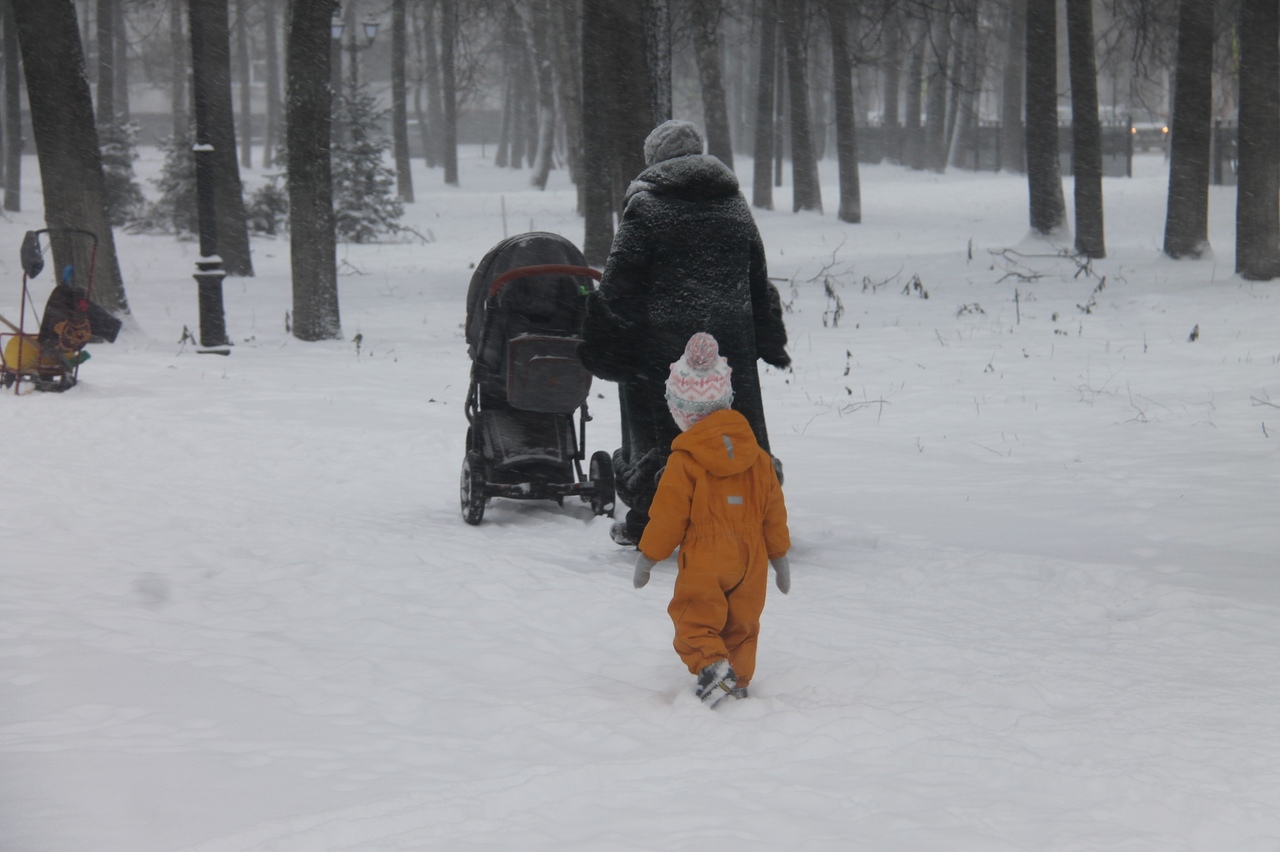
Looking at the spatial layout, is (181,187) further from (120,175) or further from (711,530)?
(711,530)

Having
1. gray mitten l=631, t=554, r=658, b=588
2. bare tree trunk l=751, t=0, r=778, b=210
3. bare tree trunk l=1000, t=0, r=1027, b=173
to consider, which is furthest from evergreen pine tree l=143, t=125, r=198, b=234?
bare tree trunk l=1000, t=0, r=1027, b=173

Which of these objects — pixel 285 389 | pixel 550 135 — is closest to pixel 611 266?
pixel 285 389

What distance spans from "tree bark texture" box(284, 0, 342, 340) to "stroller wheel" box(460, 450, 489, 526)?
721 cm

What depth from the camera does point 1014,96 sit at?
41.5 metres

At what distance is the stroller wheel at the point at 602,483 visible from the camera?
766 cm

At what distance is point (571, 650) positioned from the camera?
517 cm

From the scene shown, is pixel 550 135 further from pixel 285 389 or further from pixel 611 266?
pixel 611 266

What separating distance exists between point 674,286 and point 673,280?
3cm

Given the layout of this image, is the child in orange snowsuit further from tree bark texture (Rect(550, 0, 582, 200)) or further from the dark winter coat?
tree bark texture (Rect(550, 0, 582, 200))

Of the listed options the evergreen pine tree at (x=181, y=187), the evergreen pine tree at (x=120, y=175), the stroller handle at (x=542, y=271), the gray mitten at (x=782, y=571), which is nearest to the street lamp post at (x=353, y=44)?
the evergreen pine tree at (x=181, y=187)

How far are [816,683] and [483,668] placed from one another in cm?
130

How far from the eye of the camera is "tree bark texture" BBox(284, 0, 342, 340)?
45.0ft

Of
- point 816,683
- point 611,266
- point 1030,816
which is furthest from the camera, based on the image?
point 611,266

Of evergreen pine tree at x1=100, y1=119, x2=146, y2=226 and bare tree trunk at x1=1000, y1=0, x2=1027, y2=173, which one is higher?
bare tree trunk at x1=1000, y1=0, x2=1027, y2=173
